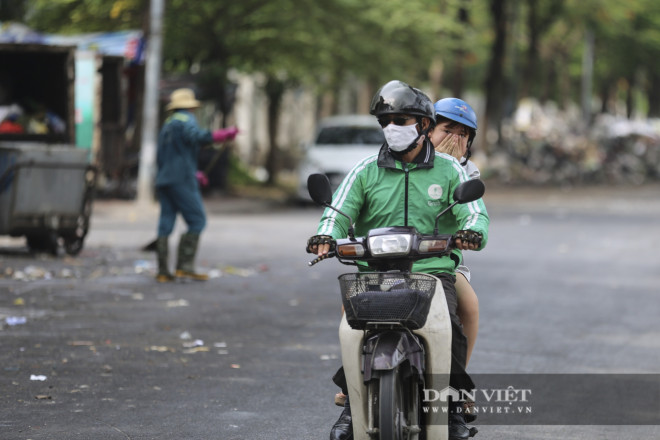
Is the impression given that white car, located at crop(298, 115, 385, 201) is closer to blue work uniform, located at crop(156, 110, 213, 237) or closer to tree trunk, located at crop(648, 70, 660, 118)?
blue work uniform, located at crop(156, 110, 213, 237)

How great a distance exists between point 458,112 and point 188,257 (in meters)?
6.52

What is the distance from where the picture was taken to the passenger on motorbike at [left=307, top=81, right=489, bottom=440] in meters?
5.18

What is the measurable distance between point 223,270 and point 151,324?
12.8 ft

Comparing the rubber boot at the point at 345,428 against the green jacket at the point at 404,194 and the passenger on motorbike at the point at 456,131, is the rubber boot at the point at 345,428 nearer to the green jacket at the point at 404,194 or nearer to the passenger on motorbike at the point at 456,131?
the green jacket at the point at 404,194

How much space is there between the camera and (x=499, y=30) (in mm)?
38531

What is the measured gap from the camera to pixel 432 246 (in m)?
4.86

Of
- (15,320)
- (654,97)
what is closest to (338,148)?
(15,320)

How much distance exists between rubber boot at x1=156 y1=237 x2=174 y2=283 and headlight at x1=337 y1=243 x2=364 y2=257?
7.29 m

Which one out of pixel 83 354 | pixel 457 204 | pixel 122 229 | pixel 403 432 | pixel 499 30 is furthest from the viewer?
pixel 499 30

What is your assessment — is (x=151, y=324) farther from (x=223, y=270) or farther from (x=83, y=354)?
(x=223, y=270)

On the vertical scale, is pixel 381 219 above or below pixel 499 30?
below

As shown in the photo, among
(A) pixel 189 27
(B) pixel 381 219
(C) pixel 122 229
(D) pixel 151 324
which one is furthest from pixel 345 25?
(B) pixel 381 219

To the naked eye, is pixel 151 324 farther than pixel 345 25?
No

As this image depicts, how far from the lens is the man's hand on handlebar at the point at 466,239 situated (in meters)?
4.91
